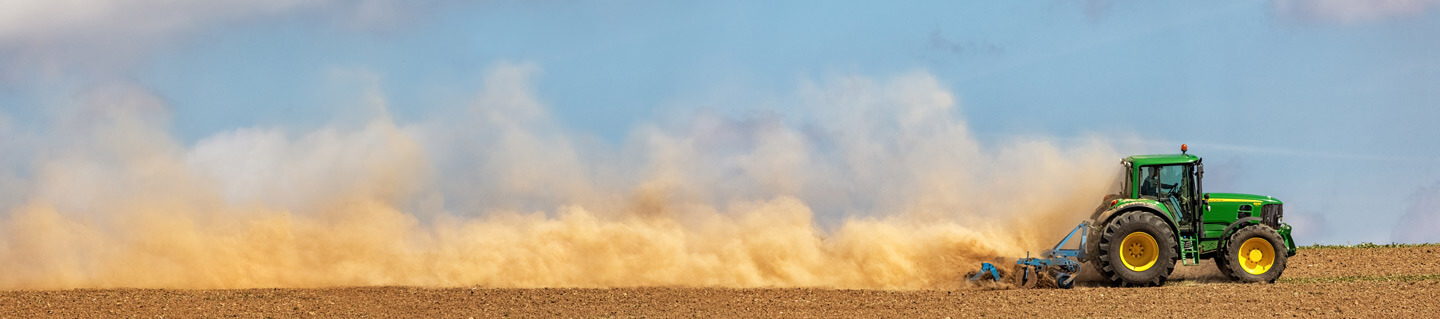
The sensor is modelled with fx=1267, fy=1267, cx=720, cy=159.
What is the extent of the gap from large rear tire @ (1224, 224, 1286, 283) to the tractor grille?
64 cm

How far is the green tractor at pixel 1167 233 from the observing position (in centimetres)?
1888

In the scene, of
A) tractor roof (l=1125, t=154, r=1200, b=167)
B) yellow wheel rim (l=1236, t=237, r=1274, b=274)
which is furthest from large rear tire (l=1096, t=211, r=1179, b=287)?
yellow wheel rim (l=1236, t=237, r=1274, b=274)

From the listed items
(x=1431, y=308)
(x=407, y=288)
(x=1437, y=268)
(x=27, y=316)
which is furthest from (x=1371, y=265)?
(x=27, y=316)

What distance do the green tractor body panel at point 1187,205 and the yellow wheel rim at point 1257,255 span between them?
1.06 ft

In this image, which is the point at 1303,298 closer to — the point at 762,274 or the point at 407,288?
the point at 762,274

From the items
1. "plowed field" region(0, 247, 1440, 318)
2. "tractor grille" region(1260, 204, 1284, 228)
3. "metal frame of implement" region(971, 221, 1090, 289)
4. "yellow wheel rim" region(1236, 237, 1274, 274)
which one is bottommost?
"plowed field" region(0, 247, 1440, 318)

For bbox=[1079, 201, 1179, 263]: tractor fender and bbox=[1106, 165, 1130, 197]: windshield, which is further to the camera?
bbox=[1106, 165, 1130, 197]: windshield

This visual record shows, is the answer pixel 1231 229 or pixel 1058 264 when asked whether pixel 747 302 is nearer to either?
pixel 1058 264

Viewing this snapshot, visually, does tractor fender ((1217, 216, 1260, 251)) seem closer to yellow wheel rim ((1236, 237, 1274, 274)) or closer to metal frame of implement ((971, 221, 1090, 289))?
yellow wheel rim ((1236, 237, 1274, 274))

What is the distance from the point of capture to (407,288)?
19.4 metres

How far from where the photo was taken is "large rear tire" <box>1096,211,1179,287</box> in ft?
61.7

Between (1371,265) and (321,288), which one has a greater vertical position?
(1371,265)

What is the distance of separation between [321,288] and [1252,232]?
14412 mm

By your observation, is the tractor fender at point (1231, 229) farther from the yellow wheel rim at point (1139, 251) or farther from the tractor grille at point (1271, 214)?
the yellow wheel rim at point (1139, 251)
